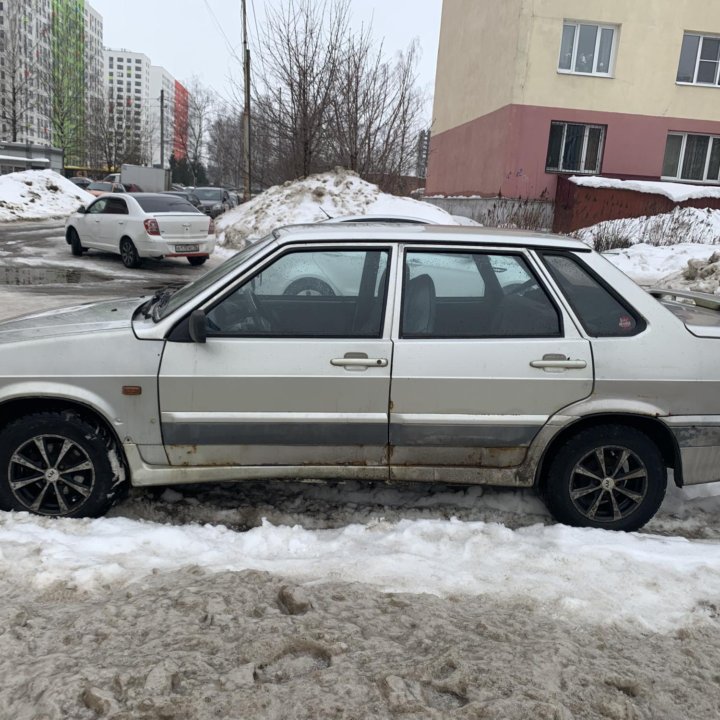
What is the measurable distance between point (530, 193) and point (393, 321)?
1964cm

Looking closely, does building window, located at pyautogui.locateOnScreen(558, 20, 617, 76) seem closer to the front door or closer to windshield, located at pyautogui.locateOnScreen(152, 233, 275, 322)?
windshield, located at pyautogui.locateOnScreen(152, 233, 275, 322)

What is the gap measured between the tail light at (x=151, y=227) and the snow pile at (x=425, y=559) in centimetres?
1230

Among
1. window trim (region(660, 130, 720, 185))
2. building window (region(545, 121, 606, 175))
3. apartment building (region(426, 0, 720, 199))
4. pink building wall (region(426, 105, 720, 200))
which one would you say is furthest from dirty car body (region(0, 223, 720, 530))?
window trim (region(660, 130, 720, 185))

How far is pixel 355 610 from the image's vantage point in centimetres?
286

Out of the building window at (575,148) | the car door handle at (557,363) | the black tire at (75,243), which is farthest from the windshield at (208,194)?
the car door handle at (557,363)

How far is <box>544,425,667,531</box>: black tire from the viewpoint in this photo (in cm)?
363

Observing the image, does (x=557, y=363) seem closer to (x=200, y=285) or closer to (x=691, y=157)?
(x=200, y=285)

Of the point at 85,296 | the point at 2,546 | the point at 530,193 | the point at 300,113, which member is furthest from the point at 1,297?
the point at 530,193

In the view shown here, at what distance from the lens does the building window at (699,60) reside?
853 inches

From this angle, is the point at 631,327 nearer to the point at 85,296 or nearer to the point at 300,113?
the point at 85,296

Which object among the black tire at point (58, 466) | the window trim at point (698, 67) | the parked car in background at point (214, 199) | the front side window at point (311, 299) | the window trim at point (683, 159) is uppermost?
the window trim at point (698, 67)

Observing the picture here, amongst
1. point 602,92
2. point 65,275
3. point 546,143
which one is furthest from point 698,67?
point 65,275

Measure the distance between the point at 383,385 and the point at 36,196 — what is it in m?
31.5

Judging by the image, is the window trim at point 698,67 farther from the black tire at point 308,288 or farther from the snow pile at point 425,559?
the snow pile at point 425,559
